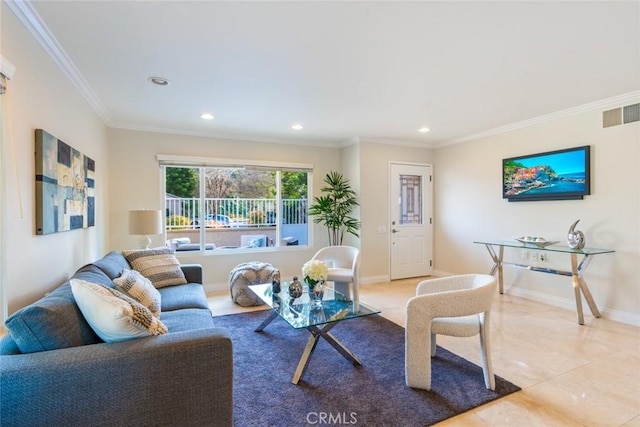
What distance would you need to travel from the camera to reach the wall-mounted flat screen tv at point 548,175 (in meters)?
3.72

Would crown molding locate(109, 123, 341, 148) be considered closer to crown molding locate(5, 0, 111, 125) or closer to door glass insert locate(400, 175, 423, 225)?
crown molding locate(5, 0, 111, 125)

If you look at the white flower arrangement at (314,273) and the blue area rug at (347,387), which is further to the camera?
the white flower arrangement at (314,273)

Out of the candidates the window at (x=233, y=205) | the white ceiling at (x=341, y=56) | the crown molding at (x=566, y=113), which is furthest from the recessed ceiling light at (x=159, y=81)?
the crown molding at (x=566, y=113)

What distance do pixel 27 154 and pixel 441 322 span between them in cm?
289

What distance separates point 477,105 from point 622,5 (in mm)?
1759

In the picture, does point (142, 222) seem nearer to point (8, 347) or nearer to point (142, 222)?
point (142, 222)

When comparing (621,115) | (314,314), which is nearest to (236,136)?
(314,314)

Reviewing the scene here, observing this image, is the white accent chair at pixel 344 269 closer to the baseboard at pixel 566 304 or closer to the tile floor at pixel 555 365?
the tile floor at pixel 555 365

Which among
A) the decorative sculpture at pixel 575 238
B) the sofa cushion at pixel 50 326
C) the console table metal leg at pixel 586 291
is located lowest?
the console table metal leg at pixel 586 291

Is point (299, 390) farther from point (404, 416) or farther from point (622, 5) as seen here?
point (622, 5)

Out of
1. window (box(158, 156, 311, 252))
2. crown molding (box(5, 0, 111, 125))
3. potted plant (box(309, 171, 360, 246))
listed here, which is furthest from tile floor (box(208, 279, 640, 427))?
crown molding (box(5, 0, 111, 125))

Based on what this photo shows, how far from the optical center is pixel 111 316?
1.45 m

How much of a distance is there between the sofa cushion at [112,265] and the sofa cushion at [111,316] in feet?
2.81

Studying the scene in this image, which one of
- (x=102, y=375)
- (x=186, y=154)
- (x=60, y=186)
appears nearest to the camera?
(x=102, y=375)
